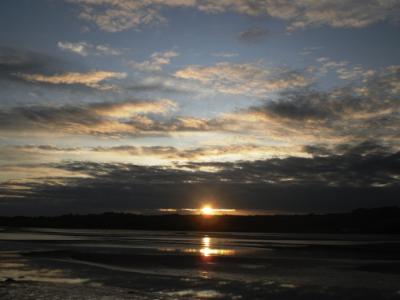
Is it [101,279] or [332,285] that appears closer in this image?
[332,285]

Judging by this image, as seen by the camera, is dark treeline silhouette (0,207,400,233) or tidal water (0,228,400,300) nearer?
tidal water (0,228,400,300)

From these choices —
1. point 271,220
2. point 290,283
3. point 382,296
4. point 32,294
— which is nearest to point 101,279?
point 32,294

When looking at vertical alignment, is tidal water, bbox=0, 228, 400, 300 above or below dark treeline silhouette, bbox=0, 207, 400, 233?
below

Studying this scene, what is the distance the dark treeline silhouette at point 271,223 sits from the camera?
9875 cm

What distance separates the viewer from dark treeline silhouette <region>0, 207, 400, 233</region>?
98.8m

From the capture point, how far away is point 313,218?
129750 mm

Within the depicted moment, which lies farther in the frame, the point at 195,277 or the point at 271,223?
the point at 271,223

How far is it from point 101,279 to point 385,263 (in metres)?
18.0

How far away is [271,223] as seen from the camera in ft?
414

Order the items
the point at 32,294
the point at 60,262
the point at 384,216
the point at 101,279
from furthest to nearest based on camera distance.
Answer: the point at 384,216 < the point at 60,262 < the point at 101,279 < the point at 32,294

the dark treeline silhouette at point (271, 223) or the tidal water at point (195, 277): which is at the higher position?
the dark treeline silhouette at point (271, 223)

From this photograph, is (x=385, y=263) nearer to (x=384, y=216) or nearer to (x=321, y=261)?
(x=321, y=261)

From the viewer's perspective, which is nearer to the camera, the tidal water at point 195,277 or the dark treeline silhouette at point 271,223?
the tidal water at point 195,277

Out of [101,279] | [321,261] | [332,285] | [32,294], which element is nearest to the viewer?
[32,294]
